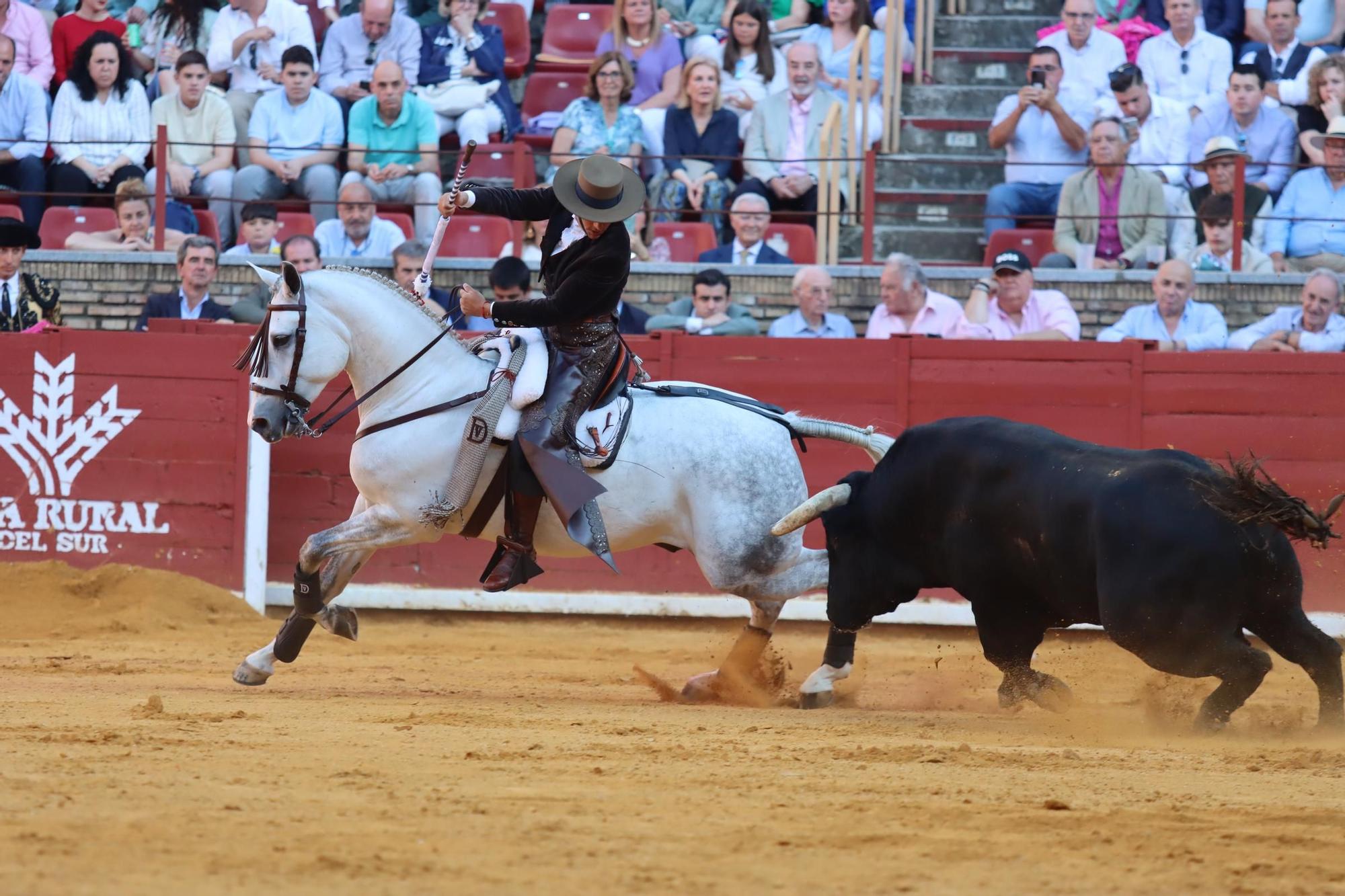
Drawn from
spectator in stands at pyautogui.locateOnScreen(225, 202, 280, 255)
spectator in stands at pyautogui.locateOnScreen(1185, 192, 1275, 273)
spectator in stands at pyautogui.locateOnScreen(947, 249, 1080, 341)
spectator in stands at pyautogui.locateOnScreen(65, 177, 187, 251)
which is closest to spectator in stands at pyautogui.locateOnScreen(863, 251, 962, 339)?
spectator in stands at pyautogui.locateOnScreen(947, 249, 1080, 341)

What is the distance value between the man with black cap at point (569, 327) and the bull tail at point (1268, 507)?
7.75 ft

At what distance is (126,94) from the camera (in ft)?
42.4

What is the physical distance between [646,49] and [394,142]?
2.07m

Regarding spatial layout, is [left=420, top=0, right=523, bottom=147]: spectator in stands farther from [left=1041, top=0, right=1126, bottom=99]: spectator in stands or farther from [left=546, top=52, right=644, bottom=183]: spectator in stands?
[left=1041, top=0, right=1126, bottom=99]: spectator in stands

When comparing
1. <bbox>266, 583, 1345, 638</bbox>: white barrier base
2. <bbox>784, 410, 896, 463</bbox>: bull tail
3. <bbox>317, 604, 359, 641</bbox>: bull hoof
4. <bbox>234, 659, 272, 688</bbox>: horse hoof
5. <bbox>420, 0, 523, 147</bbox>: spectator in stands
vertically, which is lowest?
<bbox>266, 583, 1345, 638</bbox>: white barrier base

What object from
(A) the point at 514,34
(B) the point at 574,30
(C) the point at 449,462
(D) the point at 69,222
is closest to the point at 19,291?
(D) the point at 69,222

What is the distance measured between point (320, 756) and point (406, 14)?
962 centimetres

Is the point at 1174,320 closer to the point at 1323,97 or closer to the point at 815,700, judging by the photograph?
the point at 1323,97

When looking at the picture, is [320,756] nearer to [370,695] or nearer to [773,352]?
[370,695]

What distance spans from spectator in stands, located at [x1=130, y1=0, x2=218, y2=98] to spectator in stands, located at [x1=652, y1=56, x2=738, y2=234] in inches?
160

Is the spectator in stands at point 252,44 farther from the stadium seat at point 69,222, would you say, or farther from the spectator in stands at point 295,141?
the stadium seat at point 69,222

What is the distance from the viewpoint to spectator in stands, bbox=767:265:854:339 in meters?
10.5

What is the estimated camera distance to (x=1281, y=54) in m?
12.4

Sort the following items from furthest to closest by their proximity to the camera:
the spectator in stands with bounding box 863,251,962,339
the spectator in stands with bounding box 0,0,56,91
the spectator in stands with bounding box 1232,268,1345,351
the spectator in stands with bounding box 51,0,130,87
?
the spectator in stands with bounding box 51,0,130,87 → the spectator in stands with bounding box 0,0,56,91 → the spectator in stands with bounding box 863,251,962,339 → the spectator in stands with bounding box 1232,268,1345,351
